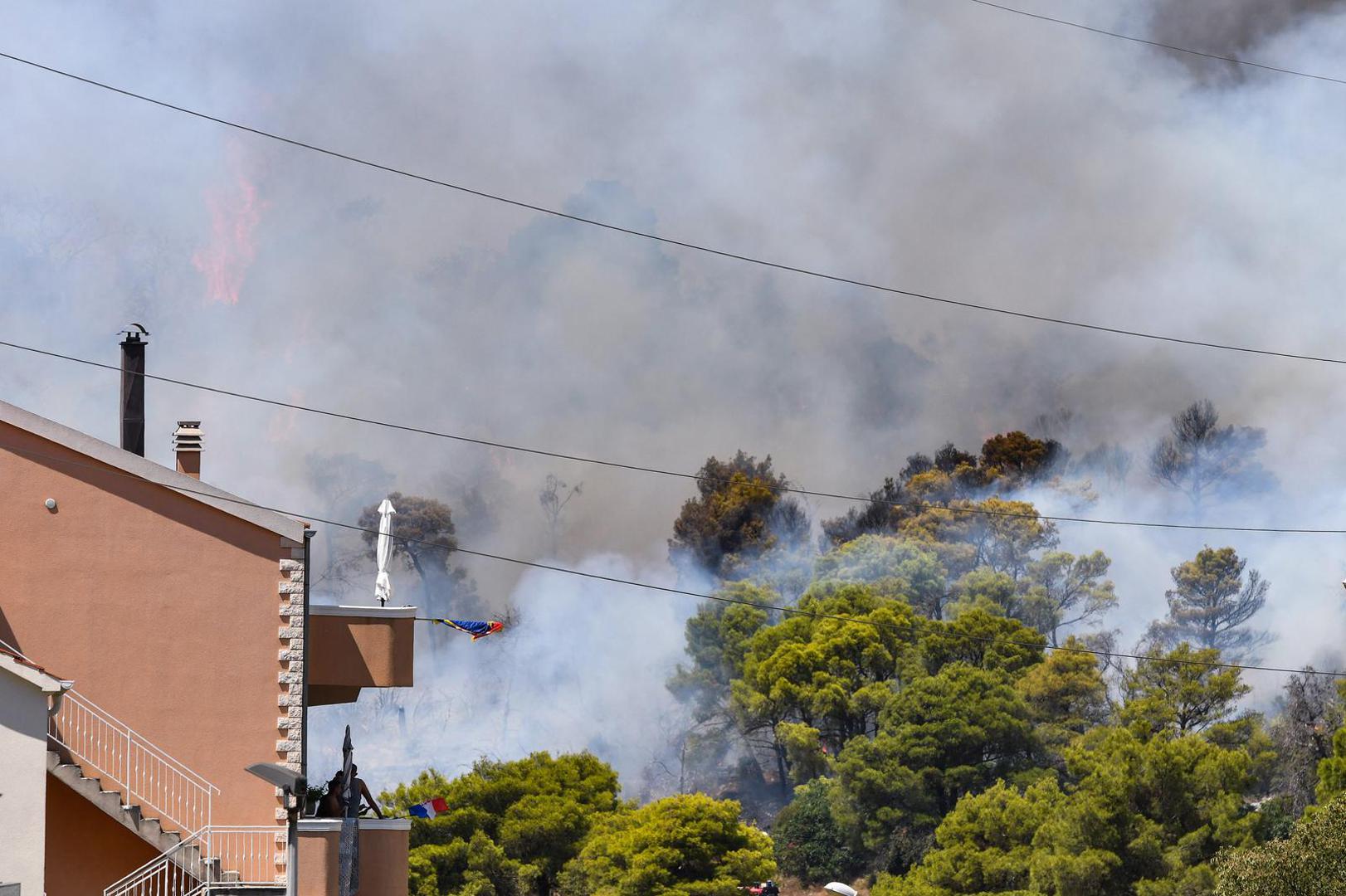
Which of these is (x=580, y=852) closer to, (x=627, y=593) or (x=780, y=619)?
(x=780, y=619)

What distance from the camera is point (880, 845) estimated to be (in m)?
83.4

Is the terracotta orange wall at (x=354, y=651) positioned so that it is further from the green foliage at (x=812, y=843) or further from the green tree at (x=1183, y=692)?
the green tree at (x=1183, y=692)

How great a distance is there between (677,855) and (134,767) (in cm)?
4141

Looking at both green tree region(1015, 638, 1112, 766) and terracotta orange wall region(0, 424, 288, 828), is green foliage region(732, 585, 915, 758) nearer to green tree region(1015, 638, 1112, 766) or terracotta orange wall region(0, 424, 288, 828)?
green tree region(1015, 638, 1112, 766)

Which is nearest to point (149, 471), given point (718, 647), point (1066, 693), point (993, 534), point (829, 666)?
point (1066, 693)

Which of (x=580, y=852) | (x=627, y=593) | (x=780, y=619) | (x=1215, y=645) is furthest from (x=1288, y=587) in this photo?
(x=580, y=852)

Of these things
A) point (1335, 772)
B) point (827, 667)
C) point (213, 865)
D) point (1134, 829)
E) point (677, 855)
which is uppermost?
point (827, 667)

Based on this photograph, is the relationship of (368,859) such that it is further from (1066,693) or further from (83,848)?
(1066,693)

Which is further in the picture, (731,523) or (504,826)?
(731,523)

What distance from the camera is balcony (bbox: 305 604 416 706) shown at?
27641mm

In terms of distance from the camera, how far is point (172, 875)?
2434 centimetres

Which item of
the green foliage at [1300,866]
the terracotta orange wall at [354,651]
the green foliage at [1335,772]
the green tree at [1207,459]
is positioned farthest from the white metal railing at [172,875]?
the green tree at [1207,459]

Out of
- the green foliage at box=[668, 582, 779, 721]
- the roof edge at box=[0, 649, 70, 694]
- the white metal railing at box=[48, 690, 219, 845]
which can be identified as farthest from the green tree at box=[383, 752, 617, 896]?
the roof edge at box=[0, 649, 70, 694]

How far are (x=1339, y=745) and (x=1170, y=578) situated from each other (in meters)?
63.0
